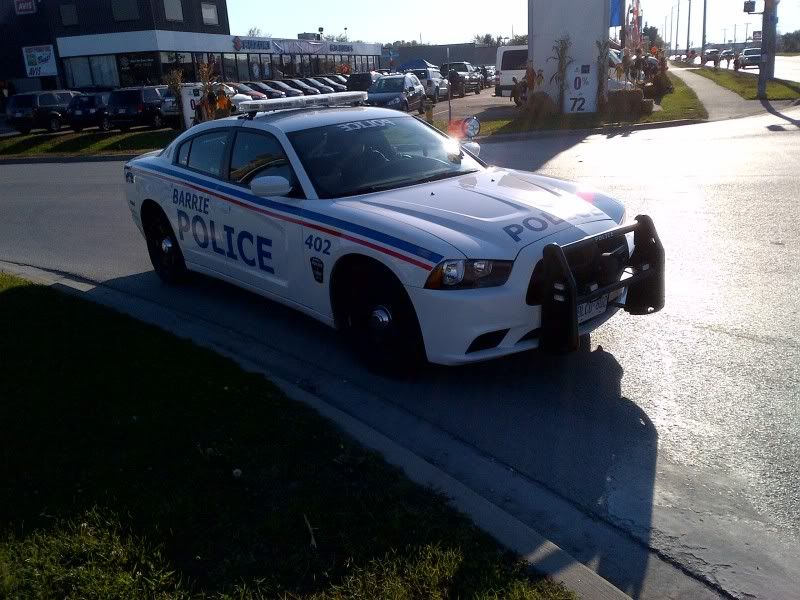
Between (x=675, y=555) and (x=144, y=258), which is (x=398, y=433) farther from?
(x=144, y=258)

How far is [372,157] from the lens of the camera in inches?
244

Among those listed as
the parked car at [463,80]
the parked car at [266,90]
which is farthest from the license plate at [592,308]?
the parked car at [463,80]

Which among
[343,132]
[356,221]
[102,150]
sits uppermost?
[343,132]

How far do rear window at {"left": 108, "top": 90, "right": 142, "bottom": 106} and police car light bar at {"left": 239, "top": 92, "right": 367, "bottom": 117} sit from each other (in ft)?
88.0

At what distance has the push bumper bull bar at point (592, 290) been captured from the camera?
184 inches

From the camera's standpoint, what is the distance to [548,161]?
1589 cm

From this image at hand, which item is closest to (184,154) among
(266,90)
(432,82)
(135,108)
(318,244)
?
(318,244)

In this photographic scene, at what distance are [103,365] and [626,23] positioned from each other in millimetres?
39717

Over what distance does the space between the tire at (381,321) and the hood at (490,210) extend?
1.38 ft

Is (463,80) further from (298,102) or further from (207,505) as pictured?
(207,505)

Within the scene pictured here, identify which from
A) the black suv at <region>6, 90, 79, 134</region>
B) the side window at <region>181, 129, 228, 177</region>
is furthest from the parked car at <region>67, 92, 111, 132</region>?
the side window at <region>181, 129, 228, 177</region>

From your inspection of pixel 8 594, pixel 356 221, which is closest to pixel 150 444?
pixel 8 594

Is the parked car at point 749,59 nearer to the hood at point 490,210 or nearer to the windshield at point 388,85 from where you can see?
the windshield at point 388,85

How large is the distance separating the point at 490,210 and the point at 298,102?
2.87 metres
